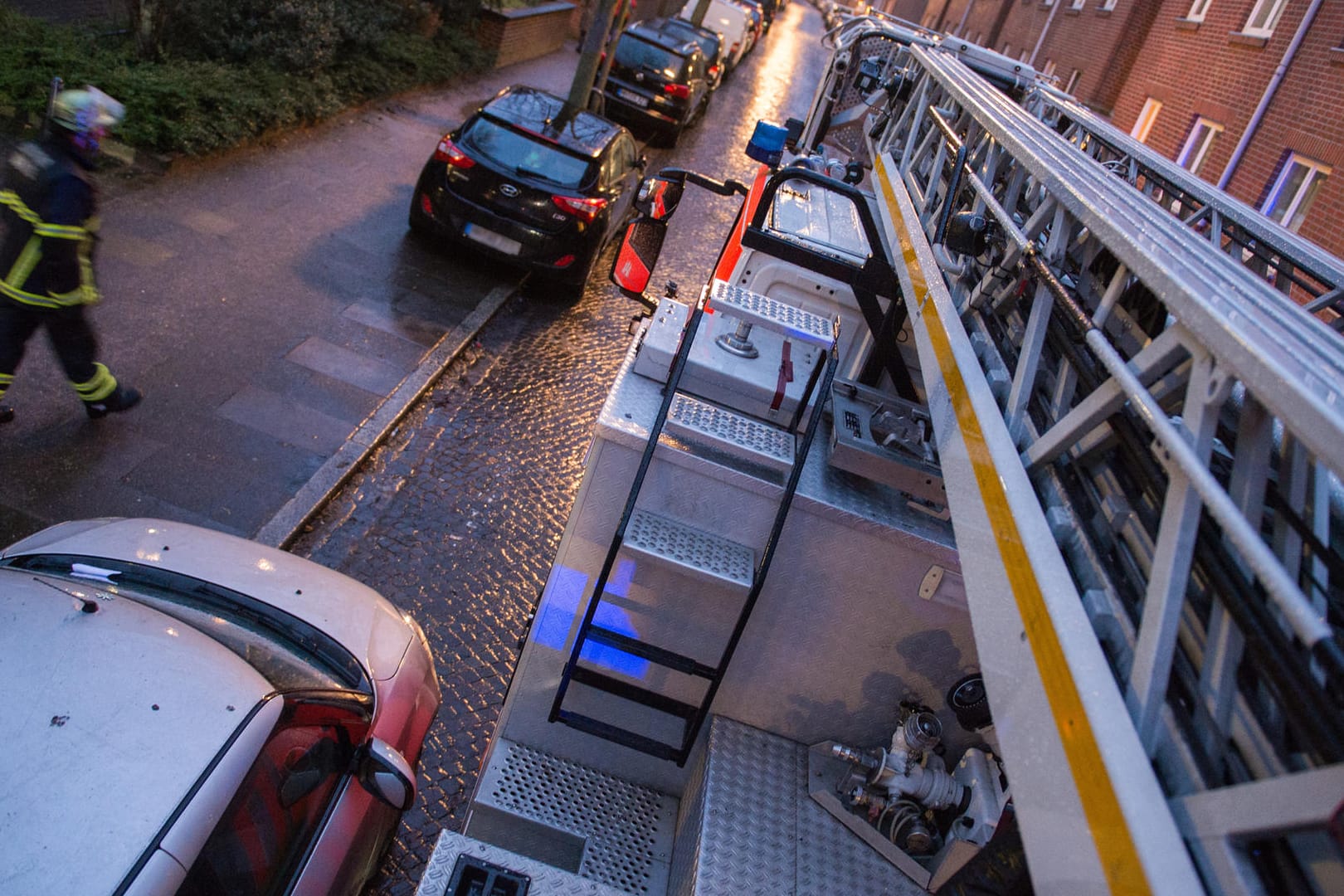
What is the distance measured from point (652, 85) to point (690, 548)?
16.6 metres

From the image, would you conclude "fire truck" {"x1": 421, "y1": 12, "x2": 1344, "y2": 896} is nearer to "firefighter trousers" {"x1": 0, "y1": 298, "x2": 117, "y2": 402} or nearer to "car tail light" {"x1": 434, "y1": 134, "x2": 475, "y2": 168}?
"firefighter trousers" {"x1": 0, "y1": 298, "x2": 117, "y2": 402}

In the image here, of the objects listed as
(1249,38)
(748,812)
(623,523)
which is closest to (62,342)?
(623,523)

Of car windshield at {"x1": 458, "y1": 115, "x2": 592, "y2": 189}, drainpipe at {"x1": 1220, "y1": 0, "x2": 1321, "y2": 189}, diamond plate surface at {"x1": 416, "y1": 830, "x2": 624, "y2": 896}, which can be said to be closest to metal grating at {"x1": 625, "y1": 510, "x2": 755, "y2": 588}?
diamond plate surface at {"x1": 416, "y1": 830, "x2": 624, "y2": 896}

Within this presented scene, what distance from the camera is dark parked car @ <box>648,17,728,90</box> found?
23.2m

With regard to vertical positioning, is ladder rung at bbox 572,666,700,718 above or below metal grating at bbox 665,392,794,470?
below

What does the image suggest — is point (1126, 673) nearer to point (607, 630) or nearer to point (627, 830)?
point (607, 630)

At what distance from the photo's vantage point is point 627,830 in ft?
12.5

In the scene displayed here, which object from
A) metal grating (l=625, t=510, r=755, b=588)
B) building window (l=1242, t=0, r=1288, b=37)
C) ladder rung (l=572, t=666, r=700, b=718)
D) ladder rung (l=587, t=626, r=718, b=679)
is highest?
building window (l=1242, t=0, r=1288, b=37)

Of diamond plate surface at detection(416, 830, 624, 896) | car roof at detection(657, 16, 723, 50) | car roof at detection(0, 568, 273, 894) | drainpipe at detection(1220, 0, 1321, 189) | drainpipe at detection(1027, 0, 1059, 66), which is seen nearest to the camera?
car roof at detection(0, 568, 273, 894)

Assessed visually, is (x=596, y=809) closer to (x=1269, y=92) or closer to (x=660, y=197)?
(x=660, y=197)

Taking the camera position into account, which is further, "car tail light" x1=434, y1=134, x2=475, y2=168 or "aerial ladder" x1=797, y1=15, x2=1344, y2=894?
"car tail light" x1=434, y1=134, x2=475, y2=168

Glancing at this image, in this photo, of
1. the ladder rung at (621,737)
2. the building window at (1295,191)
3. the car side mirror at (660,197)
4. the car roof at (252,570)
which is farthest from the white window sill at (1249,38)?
the car roof at (252,570)

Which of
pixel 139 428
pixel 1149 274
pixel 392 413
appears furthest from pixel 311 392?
pixel 1149 274

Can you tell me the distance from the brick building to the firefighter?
27.5 feet
